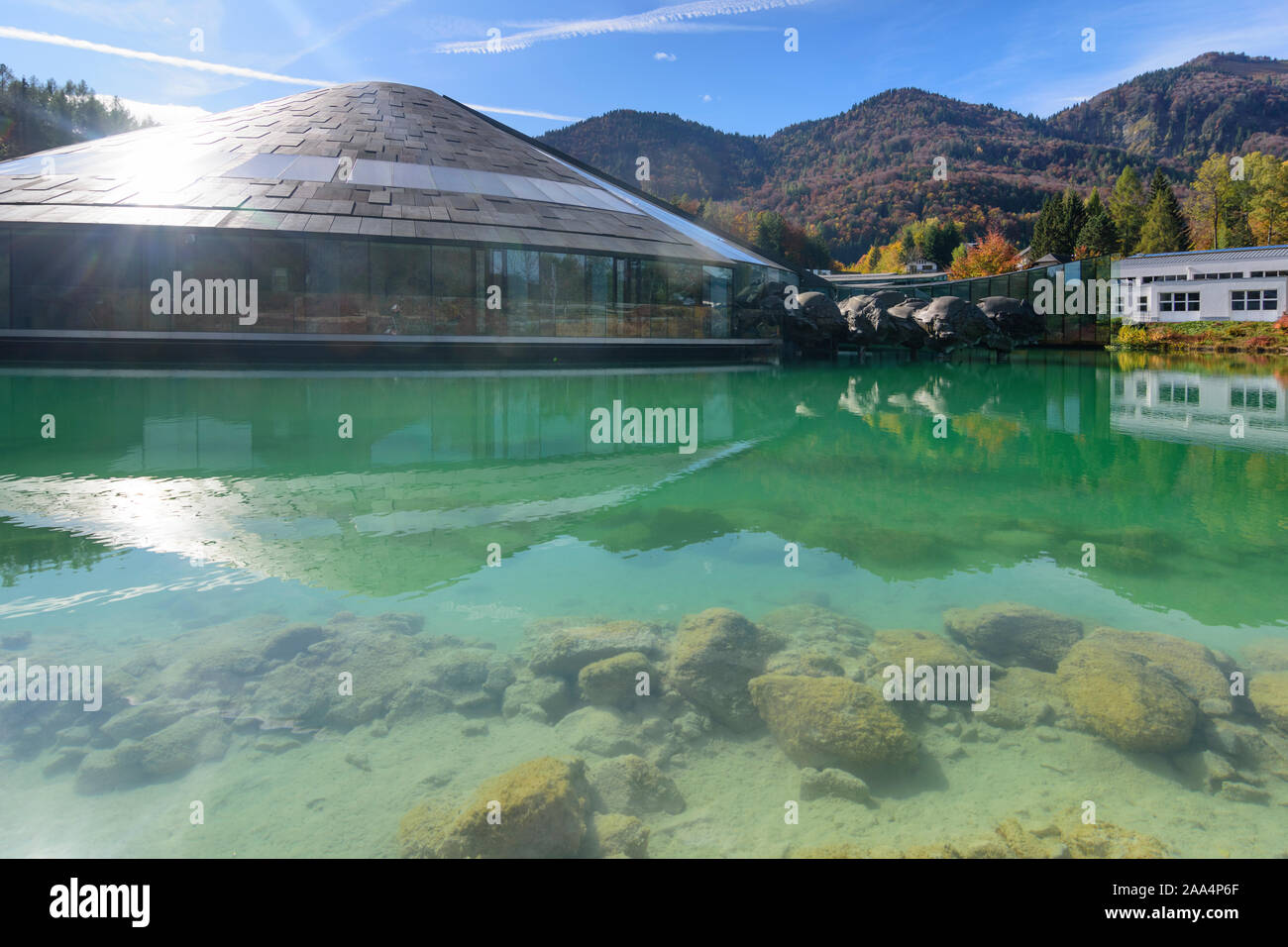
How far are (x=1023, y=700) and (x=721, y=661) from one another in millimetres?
1621

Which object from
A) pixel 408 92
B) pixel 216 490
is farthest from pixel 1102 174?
pixel 216 490

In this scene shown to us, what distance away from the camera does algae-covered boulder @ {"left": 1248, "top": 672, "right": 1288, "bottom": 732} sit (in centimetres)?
391

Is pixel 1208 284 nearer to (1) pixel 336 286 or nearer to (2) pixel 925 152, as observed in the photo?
(1) pixel 336 286

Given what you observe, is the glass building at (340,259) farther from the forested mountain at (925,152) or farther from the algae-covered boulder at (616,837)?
the forested mountain at (925,152)

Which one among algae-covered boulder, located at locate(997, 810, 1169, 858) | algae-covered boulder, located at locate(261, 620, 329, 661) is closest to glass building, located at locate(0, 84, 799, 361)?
algae-covered boulder, located at locate(261, 620, 329, 661)

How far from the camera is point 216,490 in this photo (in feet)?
27.2

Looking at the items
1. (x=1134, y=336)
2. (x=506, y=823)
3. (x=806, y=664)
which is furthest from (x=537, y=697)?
(x=1134, y=336)

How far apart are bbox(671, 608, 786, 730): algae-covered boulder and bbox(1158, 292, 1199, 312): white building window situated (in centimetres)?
5647

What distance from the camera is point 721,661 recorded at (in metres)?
4.45

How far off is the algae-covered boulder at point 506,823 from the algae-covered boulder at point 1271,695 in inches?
137

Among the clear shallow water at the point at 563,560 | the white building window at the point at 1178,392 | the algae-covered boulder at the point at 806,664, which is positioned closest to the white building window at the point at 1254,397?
the clear shallow water at the point at 563,560

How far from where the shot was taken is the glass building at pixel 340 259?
21812mm

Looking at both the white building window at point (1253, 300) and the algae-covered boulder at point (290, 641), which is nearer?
the algae-covered boulder at point (290, 641)
